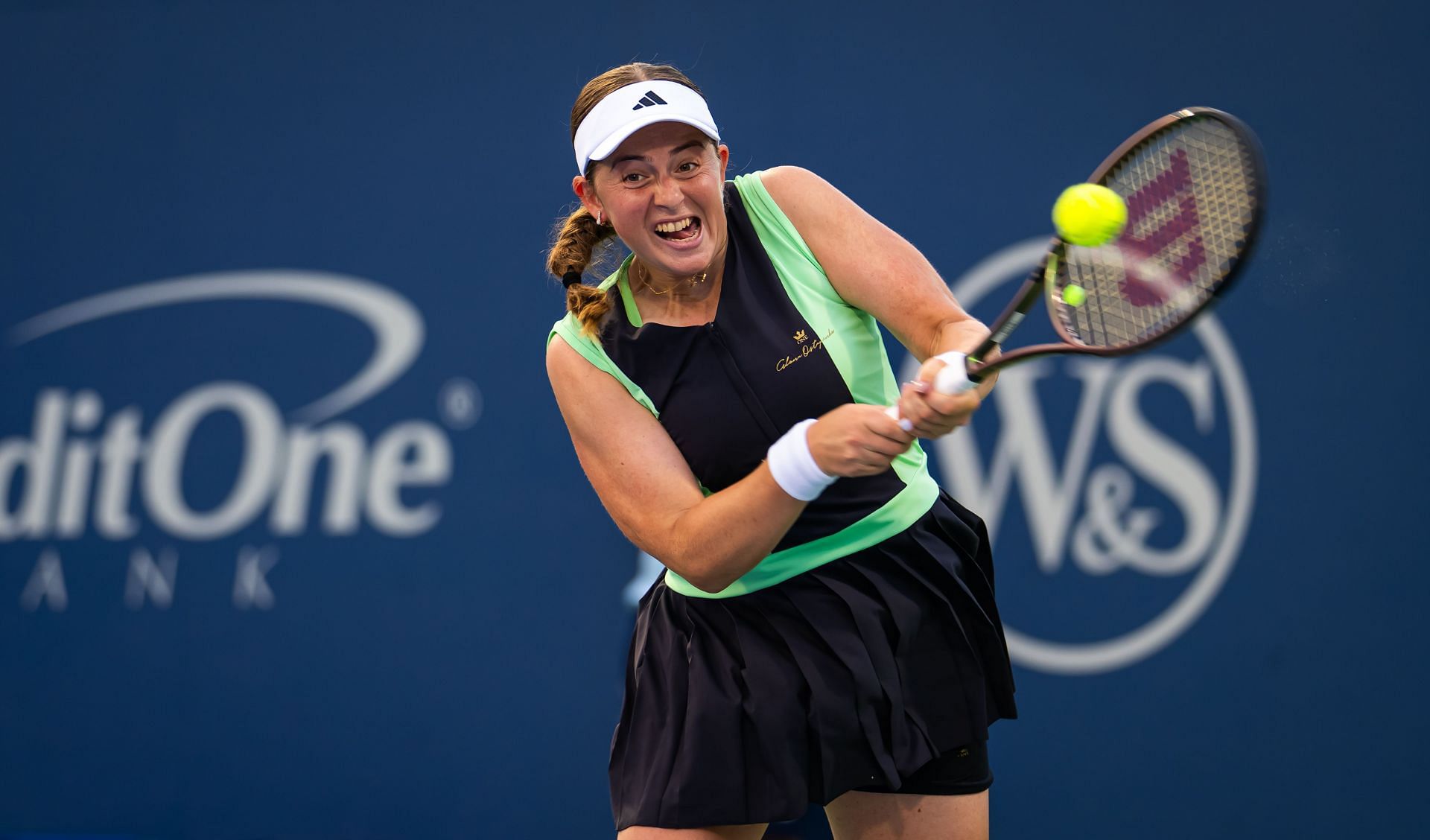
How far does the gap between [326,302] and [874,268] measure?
2.26 metres

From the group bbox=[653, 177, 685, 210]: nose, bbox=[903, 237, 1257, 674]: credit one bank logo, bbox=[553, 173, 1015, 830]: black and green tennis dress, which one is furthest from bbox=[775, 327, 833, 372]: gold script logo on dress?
bbox=[903, 237, 1257, 674]: credit one bank logo

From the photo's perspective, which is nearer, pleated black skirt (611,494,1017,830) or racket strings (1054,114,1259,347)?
racket strings (1054,114,1259,347)

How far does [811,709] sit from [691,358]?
20.6 inches

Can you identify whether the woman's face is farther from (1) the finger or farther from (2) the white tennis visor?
(1) the finger

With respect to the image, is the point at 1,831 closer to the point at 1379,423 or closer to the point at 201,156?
the point at 201,156

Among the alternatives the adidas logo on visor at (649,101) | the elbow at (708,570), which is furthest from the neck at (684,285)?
the elbow at (708,570)

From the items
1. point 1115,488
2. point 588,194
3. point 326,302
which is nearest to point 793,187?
point 588,194

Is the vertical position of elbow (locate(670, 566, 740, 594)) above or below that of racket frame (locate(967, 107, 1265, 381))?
below

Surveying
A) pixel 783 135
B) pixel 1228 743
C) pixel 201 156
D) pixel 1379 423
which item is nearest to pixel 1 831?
pixel 201 156

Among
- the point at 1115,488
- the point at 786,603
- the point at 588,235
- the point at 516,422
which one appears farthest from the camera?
the point at 516,422

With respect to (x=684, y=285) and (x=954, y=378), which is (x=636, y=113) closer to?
(x=684, y=285)

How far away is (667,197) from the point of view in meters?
1.78

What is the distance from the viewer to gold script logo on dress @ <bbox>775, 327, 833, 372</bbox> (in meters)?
1.78

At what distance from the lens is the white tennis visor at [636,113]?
175cm
